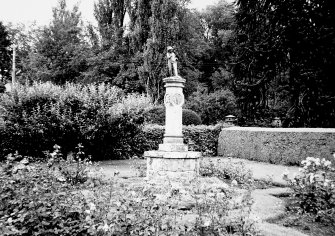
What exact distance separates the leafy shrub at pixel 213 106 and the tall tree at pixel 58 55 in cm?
990

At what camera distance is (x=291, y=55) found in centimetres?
1438

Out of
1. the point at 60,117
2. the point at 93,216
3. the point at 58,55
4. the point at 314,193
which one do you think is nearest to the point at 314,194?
the point at 314,193

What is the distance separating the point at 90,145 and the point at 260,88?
7.42 meters

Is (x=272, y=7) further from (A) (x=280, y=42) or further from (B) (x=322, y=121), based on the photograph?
(B) (x=322, y=121)

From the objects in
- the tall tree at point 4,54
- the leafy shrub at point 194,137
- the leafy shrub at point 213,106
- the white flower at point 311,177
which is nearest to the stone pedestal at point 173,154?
the white flower at point 311,177

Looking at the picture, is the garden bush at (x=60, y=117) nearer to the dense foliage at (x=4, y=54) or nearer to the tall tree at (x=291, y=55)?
the tall tree at (x=291, y=55)

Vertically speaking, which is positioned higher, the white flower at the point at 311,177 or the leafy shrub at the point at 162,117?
the leafy shrub at the point at 162,117

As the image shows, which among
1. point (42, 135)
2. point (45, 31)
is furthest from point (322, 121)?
point (45, 31)

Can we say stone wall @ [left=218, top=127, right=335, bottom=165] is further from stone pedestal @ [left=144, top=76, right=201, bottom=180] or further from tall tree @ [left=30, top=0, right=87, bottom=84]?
tall tree @ [left=30, top=0, right=87, bottom=84]

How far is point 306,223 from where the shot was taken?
18.9 ft

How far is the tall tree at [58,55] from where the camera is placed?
101 ft

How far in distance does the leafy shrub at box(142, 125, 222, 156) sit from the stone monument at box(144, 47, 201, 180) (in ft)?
24.2

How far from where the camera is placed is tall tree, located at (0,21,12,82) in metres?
38.3

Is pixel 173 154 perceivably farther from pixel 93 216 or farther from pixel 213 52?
pixel 213 52
